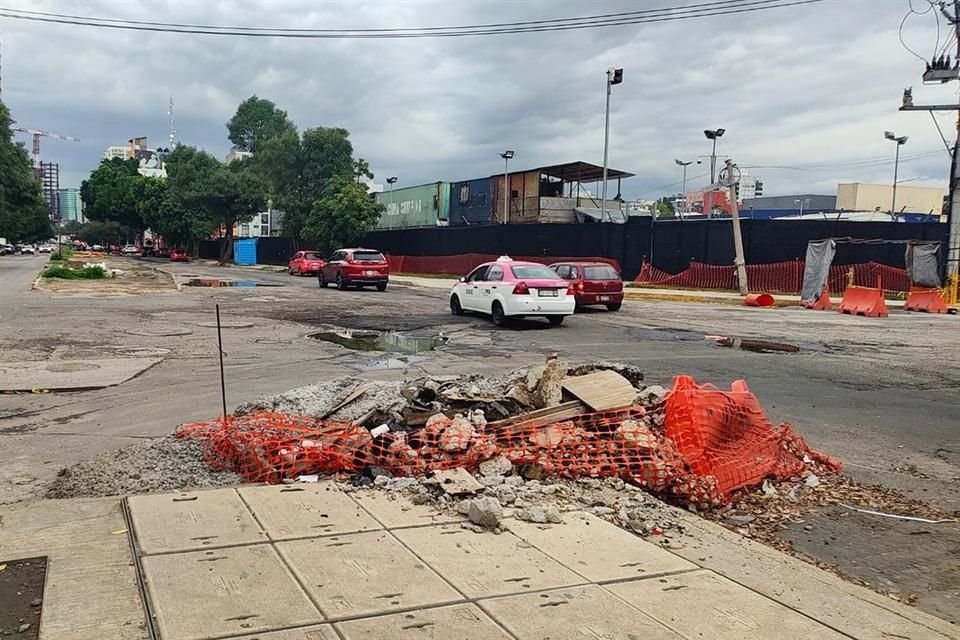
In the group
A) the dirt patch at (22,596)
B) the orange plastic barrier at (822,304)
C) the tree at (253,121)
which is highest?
the tree at (253,121)

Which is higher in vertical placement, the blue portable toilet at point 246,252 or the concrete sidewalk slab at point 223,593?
the blue portable toilet at point 246,252

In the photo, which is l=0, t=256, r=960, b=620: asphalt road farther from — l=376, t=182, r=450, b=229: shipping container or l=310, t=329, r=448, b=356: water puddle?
l=376, t=182, r=450, b=229: shipping container

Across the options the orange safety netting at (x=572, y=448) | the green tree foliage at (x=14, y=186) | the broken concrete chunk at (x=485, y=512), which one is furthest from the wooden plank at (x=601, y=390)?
the green tree foliage at (x=14, y=186)

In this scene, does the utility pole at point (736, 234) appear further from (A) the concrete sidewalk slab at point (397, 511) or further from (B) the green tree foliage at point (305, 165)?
(B) the green tree foliage at point (305, 165)

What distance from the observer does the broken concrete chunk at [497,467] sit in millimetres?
5492

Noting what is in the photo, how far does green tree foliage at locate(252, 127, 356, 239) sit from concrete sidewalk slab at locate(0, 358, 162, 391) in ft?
151

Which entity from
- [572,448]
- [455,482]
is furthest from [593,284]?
[455,482]

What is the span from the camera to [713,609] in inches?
140

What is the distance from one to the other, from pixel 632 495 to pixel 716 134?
32638 mm

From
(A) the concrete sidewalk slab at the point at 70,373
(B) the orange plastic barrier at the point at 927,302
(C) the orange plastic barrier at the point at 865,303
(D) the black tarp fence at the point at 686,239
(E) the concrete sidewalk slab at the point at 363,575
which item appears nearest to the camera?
(E) the concrete sidewalk slab at the point at 363,575

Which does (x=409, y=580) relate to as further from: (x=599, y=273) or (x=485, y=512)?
(x=599, y=273)

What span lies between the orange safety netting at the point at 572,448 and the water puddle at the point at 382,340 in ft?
23.0

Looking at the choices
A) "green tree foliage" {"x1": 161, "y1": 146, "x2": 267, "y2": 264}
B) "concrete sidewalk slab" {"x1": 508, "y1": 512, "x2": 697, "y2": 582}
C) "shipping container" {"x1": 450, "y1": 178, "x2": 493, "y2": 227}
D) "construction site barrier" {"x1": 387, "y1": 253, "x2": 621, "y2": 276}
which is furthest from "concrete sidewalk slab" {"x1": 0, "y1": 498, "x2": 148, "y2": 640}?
"green tree foliage" {"x1": 161, "y1": 146, "x2": 267, "y2": 264}

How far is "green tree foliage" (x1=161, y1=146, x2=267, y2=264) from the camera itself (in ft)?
216
